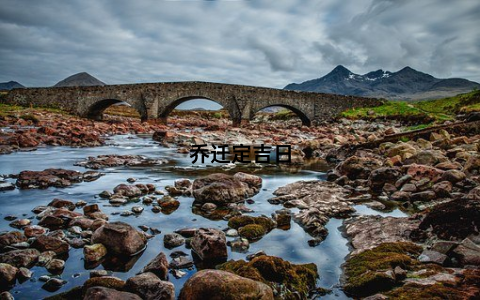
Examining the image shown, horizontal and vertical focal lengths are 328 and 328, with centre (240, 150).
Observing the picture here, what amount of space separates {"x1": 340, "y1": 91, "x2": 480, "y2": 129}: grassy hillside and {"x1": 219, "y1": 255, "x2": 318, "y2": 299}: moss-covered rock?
2524 cm

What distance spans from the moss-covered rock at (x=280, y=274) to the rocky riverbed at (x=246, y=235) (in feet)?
0.04

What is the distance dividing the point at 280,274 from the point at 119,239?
204 centimetres

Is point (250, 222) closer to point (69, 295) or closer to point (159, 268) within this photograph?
point (159, 268)

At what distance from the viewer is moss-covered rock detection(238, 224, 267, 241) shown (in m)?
4.79

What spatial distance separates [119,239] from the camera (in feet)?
13.4

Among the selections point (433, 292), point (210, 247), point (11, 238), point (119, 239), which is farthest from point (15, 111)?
point (433, 292)

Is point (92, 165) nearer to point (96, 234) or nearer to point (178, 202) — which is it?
point (178, 202)

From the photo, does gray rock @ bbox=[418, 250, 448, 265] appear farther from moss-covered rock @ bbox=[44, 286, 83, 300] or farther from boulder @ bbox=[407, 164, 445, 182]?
boulder @ bbox=[407, 164, 445, 182]

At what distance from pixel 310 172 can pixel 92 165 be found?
7.13m

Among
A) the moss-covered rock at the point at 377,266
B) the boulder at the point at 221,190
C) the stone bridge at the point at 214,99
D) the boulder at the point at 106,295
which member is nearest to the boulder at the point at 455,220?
the moss-covered rock at the point at 377,266

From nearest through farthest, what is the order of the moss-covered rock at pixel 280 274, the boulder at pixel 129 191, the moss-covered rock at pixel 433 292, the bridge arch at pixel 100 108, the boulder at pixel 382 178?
1. the moss-covered rock at pixel 433 292
2. the moss-covered rock at pixel 280 274
3. the boulder at pixel 129 191
4. the boulder at pixel 382 178
5. the bridge arch at pixel 100 108

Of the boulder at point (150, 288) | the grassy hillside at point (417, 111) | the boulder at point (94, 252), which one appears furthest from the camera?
the grassy hillside at point (417, 111)

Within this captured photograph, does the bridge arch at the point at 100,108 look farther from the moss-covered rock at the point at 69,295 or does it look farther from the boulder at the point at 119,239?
the moss-covered rock at the point at 69,295

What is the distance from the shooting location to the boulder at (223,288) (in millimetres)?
2760
